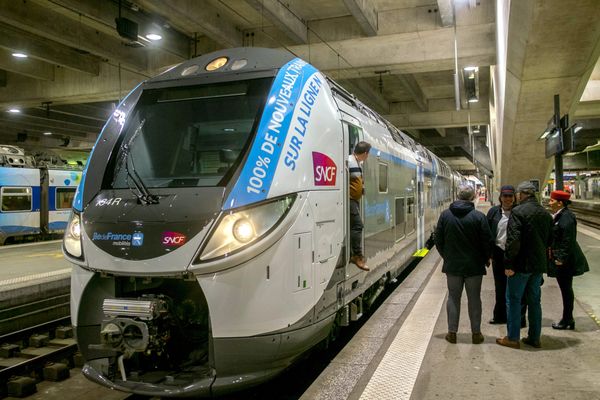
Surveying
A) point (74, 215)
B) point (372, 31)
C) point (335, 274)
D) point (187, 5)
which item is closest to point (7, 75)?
point (187, 5)

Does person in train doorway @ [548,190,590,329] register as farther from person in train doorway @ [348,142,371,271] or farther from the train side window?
the train side window

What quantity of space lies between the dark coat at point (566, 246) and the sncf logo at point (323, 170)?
8.40 ft

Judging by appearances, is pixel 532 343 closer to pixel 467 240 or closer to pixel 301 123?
pixel 467 240

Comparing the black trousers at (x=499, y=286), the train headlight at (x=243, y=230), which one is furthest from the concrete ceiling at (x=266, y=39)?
the train headlight at (x=243, y=230)

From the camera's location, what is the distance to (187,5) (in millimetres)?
10219

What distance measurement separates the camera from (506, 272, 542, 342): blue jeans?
473 centimetres

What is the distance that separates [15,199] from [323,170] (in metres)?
15.9

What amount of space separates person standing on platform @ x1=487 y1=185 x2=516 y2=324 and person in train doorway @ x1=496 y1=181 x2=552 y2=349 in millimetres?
599

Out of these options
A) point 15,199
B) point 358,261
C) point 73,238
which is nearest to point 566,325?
point 358,261

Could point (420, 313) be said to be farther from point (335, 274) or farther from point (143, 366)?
point (143, 366)

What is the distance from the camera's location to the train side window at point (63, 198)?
18361 mm

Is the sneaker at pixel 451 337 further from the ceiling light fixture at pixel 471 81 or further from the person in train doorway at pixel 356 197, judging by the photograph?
the ceiling light fixture at pixel 471 81

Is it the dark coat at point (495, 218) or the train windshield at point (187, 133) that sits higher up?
the train windshield at point (187, 133)

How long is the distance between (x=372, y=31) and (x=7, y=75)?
1236 centimetres
